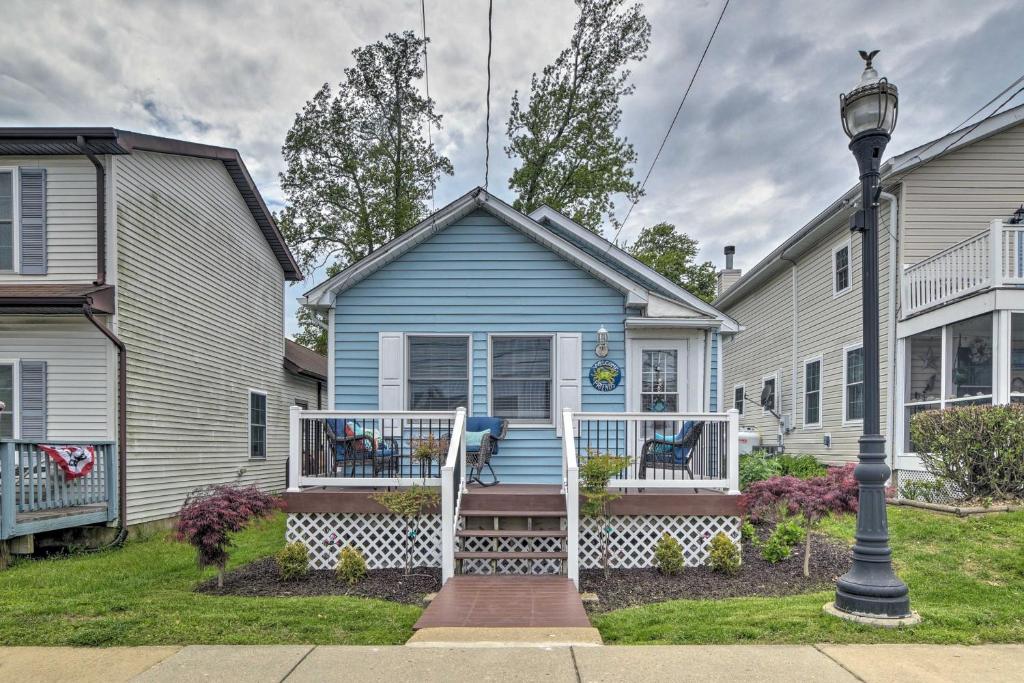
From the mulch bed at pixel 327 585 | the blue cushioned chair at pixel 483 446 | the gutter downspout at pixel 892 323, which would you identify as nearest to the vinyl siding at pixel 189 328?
the mulch bed at pixel 327 585

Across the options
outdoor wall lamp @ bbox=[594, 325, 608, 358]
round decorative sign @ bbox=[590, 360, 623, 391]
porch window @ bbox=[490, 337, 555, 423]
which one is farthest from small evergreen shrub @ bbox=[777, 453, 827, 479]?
porch window @ bbox=[490, 337, 555, 423]

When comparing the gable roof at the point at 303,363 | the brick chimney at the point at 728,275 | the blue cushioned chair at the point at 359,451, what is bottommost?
the blue cushioned chair at the point at 359,451

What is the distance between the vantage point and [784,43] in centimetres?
955

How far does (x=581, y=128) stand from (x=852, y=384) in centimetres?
1213

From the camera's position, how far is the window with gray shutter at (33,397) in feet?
28.2

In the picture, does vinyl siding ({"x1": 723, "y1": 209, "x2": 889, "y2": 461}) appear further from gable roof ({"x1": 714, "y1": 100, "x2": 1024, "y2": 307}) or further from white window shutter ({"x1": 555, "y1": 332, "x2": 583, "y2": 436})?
white window shutter ({"x1": 555, "y1": 332, "x2": 583, "y2": 436})

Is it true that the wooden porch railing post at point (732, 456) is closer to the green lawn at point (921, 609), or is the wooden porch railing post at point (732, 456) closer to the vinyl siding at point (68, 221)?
the green lawn at point (921, 609)

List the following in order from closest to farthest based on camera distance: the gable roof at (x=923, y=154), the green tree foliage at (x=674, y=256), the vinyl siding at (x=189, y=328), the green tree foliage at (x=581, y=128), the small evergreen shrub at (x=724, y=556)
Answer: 1. the small evergreen shrub at (x=724, y=556)
2. the vinyl siding at (x=189, y=328)
3. the gable roof at (x=923, y=154)
4. the green tree foliage at (x=581, y=128)
5. the green tree foliage at (x=674, y=256)

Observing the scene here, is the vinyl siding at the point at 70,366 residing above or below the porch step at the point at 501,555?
above

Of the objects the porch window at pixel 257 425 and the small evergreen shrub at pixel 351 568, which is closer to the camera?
the small evergreen shrub at pixel 351 568

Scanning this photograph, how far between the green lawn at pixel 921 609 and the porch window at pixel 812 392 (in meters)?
6.79

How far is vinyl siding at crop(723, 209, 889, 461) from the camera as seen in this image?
11.7 metres

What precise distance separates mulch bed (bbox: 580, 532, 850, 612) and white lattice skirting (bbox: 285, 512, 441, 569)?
5.85 ft

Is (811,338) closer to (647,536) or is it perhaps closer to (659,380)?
Answer: (659,380)
